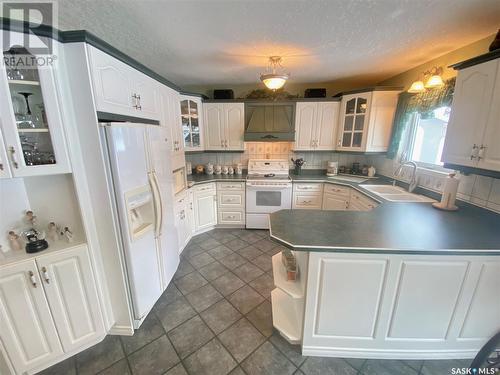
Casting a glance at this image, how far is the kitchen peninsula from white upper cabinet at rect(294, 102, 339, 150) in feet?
7.43

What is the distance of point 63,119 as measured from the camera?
1298 mm

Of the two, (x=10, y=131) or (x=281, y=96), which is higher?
(x=281, y=96)

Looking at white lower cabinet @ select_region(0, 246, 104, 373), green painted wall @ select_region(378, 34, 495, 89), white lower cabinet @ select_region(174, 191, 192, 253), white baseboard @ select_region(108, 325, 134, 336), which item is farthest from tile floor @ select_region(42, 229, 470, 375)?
green painted wall @ select_region(378, 34, 495, 89)

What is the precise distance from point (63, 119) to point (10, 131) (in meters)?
0.25

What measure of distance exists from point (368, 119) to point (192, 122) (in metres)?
2.83

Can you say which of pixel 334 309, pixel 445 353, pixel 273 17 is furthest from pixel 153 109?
pixel 445 353

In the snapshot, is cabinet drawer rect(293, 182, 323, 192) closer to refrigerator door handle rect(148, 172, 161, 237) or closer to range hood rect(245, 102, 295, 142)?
range hood rect(245, 102, 295, 142)

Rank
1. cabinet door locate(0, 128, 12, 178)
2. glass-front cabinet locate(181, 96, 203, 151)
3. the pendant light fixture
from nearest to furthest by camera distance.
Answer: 1. cabinet door locate(0, 128, 12, 178)
2. the pendant light fixture
3. glass-front cabinet locate(181, 96, 203, 151)

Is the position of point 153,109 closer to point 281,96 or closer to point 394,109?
point 281,96

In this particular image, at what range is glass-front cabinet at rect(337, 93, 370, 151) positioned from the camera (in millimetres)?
3131

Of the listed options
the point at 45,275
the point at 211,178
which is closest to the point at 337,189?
the point at 211,178

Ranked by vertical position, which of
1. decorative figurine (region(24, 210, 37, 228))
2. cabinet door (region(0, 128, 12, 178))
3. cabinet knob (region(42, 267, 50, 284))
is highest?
cabinet door (region(0, 128, 12, 178))

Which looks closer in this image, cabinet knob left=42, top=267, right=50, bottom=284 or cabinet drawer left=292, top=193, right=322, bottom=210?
cabinet knob left=42, top=267, right=50, bottom=284

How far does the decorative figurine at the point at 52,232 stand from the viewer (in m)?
1.45
